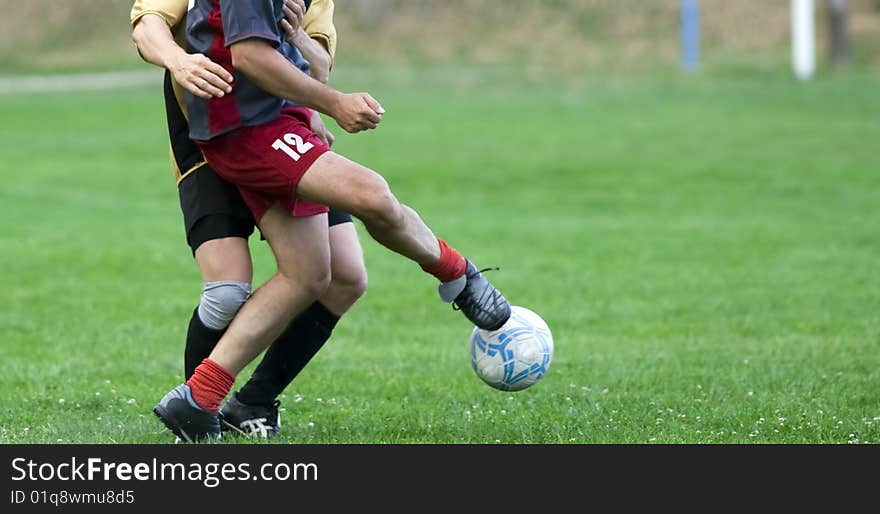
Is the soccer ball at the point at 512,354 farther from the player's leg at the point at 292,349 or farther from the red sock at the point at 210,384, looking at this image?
the red sock at the point at 210,384

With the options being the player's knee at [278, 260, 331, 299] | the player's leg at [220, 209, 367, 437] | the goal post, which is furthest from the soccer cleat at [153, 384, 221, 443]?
the goal post

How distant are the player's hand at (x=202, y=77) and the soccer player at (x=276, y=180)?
0.23ft

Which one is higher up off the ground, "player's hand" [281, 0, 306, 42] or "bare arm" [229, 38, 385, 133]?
"player's hand" [281, 0, 306, 42]

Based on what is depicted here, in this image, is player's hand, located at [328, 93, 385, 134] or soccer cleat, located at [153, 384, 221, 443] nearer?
player's hand, located at [328, 93, 385, 134]

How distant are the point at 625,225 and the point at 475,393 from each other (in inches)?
306

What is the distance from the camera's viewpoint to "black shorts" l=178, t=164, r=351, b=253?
5.56m

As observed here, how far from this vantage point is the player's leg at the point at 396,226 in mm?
5219

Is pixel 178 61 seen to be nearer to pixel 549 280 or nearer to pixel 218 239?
pixel 218 239

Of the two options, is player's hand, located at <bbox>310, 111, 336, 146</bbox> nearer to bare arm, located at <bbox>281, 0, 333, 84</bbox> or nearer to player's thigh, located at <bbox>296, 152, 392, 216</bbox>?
bare arm, located at <bbox>281, 0, 333, 84</bbox>

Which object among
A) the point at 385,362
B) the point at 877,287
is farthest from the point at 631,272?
the point at 385,362

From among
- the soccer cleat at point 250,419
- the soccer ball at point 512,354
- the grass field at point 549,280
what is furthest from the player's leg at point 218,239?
the soccer ball at point 512,354

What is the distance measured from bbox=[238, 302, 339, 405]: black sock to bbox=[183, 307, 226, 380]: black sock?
0.88 ft

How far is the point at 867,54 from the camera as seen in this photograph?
35.0 m

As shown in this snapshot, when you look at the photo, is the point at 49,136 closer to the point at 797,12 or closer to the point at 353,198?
the point at 797,12
